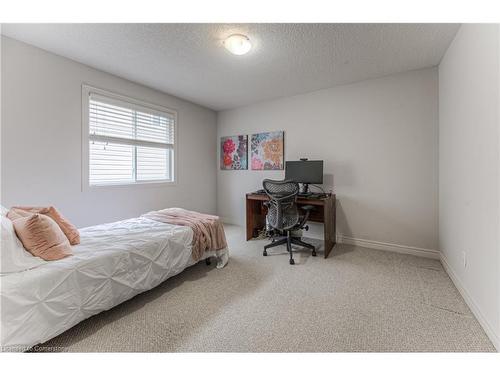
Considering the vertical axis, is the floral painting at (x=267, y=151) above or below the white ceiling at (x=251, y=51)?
below

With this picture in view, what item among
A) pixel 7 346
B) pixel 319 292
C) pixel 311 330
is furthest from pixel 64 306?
pixel 319 292

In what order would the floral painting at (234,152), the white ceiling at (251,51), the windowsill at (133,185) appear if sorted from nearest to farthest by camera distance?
the white ceiling at (251,51) < the windowsill at (133,185) < the floral painting at (234,152)

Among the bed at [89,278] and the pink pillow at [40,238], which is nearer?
the bed at [89,278]

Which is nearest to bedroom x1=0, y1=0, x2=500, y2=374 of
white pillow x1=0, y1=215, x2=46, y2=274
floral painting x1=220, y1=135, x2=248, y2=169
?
white pillow x1=0, y1=215, x2=46, y2=274

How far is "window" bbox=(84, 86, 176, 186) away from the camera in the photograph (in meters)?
2.90

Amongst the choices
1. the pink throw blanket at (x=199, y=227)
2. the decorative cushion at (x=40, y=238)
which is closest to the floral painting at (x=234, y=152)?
the pink throw blanket at (x=199, y=227)

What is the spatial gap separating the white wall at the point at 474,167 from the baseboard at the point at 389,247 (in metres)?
0.36

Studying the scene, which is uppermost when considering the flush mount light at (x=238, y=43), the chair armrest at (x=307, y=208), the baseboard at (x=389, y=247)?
the flush mount light at (x=238, y=43)

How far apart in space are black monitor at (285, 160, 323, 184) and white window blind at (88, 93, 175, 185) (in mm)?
2003

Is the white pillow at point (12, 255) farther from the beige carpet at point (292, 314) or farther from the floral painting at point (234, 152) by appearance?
the floral painting at point (234, 152)

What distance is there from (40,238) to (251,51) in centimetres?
241

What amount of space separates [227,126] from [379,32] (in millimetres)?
2995

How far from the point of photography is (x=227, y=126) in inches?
180

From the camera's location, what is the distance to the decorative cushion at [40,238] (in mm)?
1424
